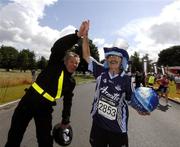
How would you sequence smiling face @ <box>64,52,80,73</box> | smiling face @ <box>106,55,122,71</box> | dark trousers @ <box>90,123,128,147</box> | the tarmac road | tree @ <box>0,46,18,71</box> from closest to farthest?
1. dark trousers @ <box>90,123,128,147</box>
2. smiling face @ <box>106,55,122,71</box>
3. smiling face @ <box>64,52,80,73</box>
4. the tarmac road
5. tree @ <box>0,46,18,71</box>

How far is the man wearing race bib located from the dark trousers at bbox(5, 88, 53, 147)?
62cm

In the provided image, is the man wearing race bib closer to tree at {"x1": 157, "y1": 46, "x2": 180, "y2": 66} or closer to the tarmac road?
the tarmac road

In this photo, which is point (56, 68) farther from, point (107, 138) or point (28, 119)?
point (107, 138)

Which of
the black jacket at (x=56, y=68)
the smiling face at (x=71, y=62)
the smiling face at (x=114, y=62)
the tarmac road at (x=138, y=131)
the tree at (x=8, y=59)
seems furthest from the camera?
the tree at (x=8, y=59)

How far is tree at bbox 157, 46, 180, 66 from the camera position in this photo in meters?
155

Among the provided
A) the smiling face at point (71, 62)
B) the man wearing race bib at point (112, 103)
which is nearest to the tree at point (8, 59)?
the smiling face at point (71, 62)

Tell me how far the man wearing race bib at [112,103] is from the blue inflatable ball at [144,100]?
0.08 m

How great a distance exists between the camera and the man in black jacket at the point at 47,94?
498 cm

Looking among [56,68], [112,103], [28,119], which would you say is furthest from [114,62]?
[28,119]

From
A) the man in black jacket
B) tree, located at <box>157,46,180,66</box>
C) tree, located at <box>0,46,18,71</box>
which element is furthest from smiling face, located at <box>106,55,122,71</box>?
tree, located at <box>0,46,18,71</box>

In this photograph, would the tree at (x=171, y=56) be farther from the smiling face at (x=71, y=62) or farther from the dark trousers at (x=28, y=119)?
the dark trousers at (x=28, y=119)

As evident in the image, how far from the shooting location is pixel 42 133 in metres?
4.98

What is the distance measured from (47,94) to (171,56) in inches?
6173

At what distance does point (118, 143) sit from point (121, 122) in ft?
0.86
